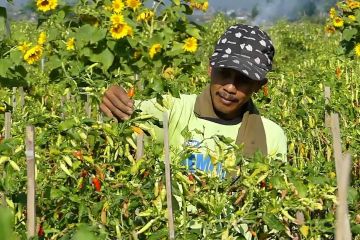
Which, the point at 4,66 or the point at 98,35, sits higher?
the point at 98,35

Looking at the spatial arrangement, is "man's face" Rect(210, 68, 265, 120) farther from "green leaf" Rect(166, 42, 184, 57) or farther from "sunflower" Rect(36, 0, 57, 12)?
"green leaf" Rect(166, 42, 184, 57)

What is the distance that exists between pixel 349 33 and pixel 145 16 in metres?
1.87

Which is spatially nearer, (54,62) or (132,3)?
(54,62)

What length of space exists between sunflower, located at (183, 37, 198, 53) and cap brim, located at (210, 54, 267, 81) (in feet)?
9.88

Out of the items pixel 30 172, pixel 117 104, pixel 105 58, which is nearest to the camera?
pixel 30 172

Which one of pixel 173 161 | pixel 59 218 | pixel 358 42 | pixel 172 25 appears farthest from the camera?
pixel 358 42

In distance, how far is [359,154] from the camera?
3.02m

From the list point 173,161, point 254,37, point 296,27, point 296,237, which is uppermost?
point 296,27

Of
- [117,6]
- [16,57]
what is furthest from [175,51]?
[16,57]

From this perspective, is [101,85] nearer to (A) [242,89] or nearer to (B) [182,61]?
(A) [242,89]

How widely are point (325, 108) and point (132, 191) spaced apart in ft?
4.79

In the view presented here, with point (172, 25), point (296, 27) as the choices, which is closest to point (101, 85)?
point (172, 25)

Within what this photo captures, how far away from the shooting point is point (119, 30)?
4469 millimetres

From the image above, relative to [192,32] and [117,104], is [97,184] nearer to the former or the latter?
[117,104]
